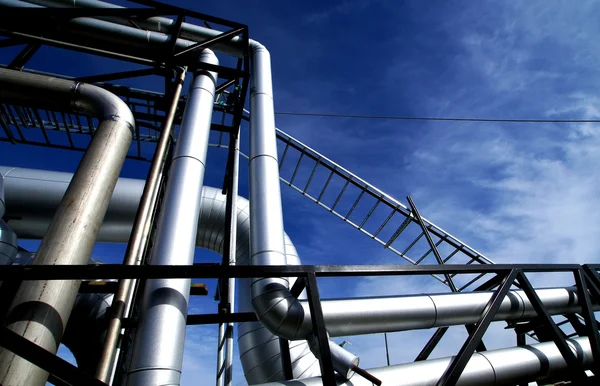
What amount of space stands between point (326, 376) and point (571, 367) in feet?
9.30

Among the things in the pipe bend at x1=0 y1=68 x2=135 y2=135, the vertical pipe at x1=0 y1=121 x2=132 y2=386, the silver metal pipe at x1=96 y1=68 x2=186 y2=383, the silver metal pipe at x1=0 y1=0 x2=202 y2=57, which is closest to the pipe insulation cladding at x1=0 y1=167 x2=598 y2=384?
the silver metal pipe at x1=96 y1=68 x2=186 y2=383

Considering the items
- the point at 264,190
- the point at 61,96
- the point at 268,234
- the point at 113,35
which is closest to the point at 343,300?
the point at 268,234

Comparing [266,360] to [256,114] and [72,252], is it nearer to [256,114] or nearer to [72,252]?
[72,252]

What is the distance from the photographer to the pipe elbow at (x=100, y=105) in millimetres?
3277

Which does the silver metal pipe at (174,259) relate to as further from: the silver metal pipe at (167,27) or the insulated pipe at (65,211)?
the silver metal pipe at (167,27)

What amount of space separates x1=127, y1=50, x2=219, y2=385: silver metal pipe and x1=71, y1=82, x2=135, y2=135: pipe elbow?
60 centimetres

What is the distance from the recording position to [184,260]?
2754 mm

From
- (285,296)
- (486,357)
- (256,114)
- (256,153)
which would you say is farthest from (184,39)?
(486,357)

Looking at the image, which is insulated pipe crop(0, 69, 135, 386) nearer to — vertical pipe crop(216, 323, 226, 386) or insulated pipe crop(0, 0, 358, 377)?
insulated pipe crop(0, 0, 358, 377)

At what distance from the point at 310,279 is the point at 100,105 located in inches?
112

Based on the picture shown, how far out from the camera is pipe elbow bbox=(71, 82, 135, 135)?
328 cm

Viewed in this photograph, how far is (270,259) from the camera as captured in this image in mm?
3016

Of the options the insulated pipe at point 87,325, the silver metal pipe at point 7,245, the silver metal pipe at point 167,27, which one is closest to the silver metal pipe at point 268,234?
the silver metal pipe at point 167,27

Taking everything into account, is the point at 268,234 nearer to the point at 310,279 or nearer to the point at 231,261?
the point at 310,279
